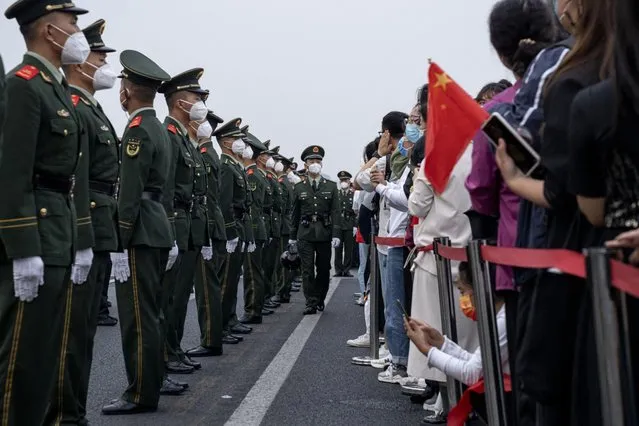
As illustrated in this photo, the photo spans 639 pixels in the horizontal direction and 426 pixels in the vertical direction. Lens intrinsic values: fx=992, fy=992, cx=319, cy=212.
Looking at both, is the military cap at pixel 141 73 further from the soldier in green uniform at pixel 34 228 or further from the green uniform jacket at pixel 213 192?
the green uniform jacket at pixel 213 192

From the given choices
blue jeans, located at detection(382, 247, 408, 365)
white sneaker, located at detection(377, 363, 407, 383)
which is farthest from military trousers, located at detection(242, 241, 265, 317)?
blue jeans, located at detection(382, 247, 408, 365)

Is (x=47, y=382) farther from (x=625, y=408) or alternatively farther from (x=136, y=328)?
(x=625, y=408)

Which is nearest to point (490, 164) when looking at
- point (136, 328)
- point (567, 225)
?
point (567, 225)

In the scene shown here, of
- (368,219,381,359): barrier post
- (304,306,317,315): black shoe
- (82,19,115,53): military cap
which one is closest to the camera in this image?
(82,19,115,53): military cap

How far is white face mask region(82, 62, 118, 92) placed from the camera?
6039 mm

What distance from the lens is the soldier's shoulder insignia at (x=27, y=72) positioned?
4.58 m

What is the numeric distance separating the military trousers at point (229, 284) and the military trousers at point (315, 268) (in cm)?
276

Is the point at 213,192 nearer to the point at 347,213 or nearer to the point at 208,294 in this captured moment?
the point at 208,294

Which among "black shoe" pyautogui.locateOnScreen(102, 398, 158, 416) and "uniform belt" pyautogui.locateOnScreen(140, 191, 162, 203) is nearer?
"black shoe" pyautogui.locateOnScreen(102, 398, 158, 416)

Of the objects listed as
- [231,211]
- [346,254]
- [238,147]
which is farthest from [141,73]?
[346,254]

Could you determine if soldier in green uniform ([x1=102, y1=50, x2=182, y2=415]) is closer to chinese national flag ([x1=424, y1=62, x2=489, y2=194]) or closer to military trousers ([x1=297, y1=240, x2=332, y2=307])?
chinese national flag ([x1=424, y1=62, x2=489, y2=194])

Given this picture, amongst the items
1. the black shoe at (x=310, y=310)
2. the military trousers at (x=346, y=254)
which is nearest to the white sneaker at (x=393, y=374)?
the black shoe at (x=310, y=310)

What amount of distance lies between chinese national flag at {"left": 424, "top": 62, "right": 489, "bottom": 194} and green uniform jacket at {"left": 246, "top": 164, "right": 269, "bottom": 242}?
9171 mm

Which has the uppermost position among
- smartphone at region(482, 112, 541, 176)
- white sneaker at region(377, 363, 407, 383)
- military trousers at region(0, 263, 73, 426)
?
smartphone at region(482, 112, 541, 176)
